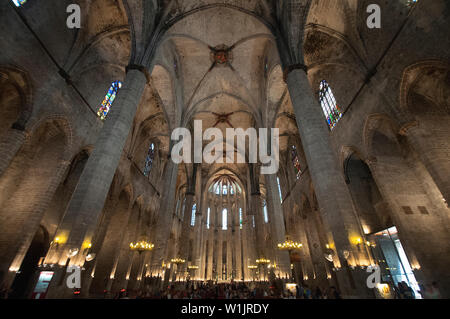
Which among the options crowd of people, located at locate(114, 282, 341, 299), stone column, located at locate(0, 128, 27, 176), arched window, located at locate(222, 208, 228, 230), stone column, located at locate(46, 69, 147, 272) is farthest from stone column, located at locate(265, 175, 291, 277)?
arched window, located at locate(222, 208, 228, 230)

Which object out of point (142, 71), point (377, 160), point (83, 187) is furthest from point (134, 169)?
point (377, 160)

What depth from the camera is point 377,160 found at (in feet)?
36.2

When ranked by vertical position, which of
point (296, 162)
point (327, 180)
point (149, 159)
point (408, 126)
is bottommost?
point (327, 180)

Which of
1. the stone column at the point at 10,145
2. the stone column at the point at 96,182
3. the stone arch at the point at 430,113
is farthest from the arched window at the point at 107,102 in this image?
the stone arch at the point at 430,113

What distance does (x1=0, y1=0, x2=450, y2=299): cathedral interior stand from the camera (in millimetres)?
7371

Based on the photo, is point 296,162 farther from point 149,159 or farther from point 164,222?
point 149,159

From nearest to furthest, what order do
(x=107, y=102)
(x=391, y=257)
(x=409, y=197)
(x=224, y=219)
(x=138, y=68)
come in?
(x=138, y=68)
(x=409, y=197)
(x=391, y=257)
(x=107, y=102)
(x=224, y=219)

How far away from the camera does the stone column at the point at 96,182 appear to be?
20.3 feet

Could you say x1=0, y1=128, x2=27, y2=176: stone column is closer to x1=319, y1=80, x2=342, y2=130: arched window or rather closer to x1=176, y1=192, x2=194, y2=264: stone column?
x1=176, y1=192, x2=194, y2=264: stone column

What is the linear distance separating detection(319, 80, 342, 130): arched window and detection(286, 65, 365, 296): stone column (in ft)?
18.5

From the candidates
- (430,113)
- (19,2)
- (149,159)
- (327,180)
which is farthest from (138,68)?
(430,113)

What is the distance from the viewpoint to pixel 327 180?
718cm

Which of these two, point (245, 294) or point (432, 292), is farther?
point (245, 294)

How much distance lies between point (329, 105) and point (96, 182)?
1492 centimetres
